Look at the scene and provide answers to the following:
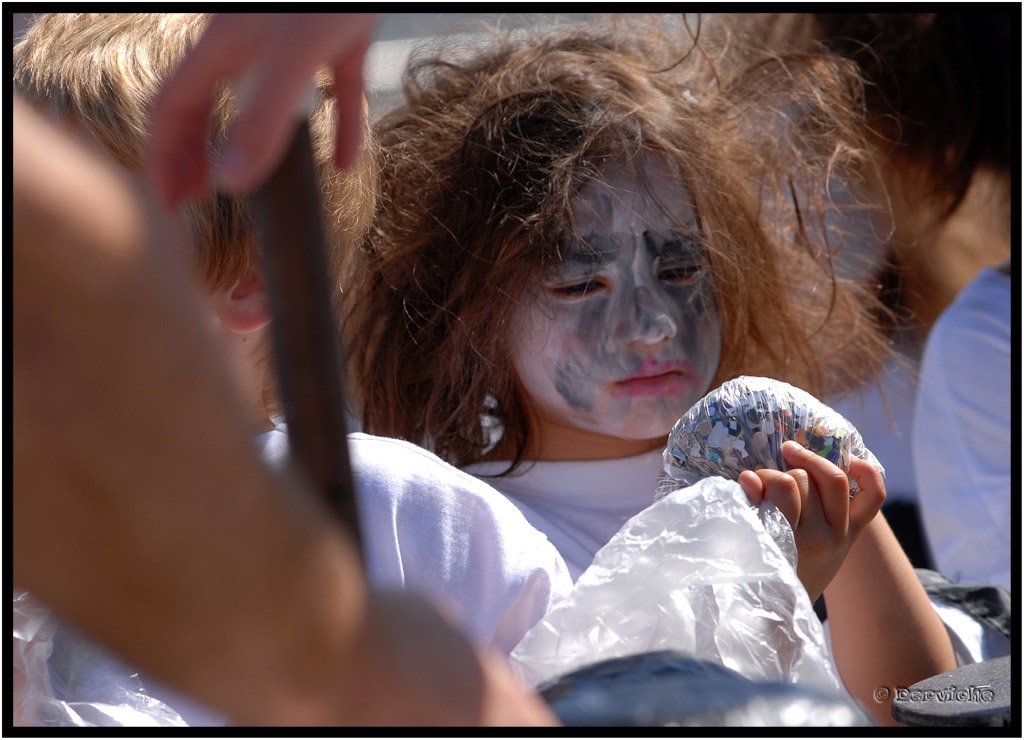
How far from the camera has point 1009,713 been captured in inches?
28.2

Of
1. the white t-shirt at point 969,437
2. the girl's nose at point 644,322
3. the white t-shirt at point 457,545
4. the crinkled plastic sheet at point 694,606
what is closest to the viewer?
the crinkled plastic sheet at point 694,606

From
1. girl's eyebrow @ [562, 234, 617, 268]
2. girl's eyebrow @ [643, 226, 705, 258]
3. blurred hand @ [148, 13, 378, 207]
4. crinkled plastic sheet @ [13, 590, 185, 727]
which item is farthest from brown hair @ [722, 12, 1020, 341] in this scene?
blurred hand @ [148, 13, 378, 207]

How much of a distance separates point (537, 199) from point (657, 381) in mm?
286

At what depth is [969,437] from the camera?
1.67 metres

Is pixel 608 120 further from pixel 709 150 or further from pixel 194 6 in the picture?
pixel 194 6

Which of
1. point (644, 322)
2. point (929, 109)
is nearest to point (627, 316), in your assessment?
point (644, 322)

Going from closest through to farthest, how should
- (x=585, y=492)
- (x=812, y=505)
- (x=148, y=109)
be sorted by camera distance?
(x=812, y=505), (x=148, y=109), (x=585, y=492)

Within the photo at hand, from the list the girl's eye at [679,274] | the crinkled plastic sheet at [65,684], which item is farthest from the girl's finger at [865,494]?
the crinkled plastic sheet at [65,684]

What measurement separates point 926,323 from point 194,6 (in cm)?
175

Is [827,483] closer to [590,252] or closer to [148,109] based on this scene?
[590,252]

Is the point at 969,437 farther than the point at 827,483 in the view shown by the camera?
Yes

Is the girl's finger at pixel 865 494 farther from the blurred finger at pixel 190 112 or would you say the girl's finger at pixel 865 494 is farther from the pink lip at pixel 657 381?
the blurred finger at pixel 190 112

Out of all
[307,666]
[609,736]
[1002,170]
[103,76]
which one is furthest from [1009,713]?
[1002,170]

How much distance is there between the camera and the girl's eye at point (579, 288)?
1.22 meters
